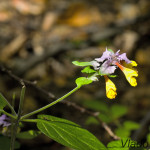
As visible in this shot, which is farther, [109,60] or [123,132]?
[123,132]

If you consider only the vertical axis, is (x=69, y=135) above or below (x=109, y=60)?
below

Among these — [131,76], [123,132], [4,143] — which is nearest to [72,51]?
[123,132]

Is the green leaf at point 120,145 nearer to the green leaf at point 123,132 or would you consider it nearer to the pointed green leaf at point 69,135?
the pointed green leaf at point 69,135

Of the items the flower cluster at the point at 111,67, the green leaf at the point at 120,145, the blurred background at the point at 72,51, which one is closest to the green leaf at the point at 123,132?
the blurred background at the point at 72,51

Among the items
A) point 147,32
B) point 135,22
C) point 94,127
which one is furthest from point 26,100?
point 147,32

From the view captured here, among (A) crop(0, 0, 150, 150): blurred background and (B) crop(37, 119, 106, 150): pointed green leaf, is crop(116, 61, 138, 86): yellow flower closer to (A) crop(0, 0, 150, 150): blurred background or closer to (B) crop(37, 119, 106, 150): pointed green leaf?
(B) crop(37, 119, 106, 150): pointed green leaf

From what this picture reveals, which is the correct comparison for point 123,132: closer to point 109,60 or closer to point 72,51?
point 109,60

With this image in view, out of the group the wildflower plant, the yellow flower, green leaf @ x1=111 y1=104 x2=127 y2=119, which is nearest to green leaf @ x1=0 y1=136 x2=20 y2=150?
the wildflower plant

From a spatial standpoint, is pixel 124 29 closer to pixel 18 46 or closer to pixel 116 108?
pixel 18 46
